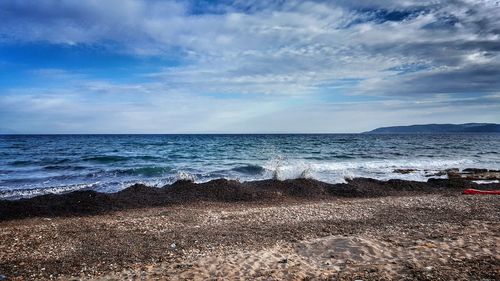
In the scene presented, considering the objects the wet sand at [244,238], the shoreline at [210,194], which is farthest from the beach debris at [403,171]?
the wet sand at [244,238]

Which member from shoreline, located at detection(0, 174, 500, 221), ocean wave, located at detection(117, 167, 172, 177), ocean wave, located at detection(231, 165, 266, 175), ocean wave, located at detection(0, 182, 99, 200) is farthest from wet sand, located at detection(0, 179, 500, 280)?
ocean wave, located at detection(231, 165, 266, 175)

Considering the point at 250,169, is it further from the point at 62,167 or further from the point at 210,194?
the point at 62,167

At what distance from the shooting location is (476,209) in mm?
11312

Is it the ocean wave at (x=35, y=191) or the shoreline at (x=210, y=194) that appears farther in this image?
the ocean wave at (x=35, y=191)

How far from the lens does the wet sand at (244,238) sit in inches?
243


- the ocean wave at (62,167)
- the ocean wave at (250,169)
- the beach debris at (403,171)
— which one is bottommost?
the beach debris at (403,171)

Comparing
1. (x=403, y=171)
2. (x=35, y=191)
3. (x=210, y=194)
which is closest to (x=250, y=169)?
(x=210, y=194)

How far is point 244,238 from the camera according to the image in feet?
27.4

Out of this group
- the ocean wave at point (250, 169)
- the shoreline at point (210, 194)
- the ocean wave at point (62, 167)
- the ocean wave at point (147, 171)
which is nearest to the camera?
the shoreline at point (210, 194)

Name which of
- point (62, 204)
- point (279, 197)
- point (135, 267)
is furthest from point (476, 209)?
point (62, 204)

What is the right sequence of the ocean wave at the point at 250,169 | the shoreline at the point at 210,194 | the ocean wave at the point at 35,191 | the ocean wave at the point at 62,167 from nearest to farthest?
the shoreline at the point at 210,194, the ocean wave at the point at 35,191, the ocean wave at the point at 250,169, the ocean wave at the point at 62,167

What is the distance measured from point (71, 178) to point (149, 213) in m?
11.4

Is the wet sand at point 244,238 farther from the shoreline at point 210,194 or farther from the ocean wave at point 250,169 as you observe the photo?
the ocean wave at point 250,169

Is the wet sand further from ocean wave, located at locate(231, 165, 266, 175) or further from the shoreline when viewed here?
ocean wave, located at locate(231, 165, 266, 175)
